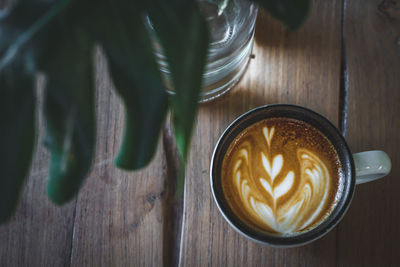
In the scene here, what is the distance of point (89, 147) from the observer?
0.28 metres

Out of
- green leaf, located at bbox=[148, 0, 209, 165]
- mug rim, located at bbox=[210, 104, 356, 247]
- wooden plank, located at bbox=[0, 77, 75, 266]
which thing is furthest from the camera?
wooden plank, located at bbox=[0, 77, 75, 266]

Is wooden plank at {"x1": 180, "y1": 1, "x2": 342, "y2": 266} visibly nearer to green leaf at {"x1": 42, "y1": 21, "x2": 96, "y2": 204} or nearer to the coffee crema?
the coffee crema

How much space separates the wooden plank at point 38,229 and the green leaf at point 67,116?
0.30m

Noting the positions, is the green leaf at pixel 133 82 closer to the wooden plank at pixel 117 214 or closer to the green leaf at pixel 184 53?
the green leaf at pixel 184 53

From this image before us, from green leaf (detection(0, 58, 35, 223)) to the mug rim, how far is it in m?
0.24

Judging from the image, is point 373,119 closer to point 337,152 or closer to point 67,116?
point 337,152

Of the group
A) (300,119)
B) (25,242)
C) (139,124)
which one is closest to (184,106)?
(139,124)

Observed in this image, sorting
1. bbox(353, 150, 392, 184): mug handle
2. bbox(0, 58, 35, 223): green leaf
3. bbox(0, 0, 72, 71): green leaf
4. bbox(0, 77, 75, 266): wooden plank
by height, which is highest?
bbox(0, 0, 72, 71): green leaf

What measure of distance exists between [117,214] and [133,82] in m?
0.31

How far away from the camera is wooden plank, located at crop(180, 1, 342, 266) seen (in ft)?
1.79

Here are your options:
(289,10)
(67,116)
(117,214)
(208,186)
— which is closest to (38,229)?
(117,214)

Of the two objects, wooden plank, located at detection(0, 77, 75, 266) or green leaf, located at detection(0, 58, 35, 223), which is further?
wooden plank, located at detection(0, 77, 75, 266)

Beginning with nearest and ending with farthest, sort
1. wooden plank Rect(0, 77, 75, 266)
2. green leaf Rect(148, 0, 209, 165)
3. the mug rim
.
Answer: green leaf Rect(148, 0, 209, 165)
the mug rim
wooden plank Rect(0, 77, 75, 266)

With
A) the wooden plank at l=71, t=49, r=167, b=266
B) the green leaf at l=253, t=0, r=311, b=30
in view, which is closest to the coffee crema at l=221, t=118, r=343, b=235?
the wooden plank at l=71, t=49, r=167, b=266
